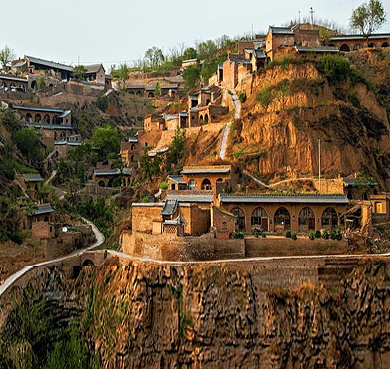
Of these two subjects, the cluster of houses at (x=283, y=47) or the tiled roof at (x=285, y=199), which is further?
the cluster of houses at (x=283, y=47)

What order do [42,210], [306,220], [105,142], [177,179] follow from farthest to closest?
[105,142]
[177,179]
[42,210]
[306,220]

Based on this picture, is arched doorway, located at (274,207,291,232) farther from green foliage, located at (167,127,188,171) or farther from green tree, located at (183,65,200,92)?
green tree, located at (183,65,200,92)

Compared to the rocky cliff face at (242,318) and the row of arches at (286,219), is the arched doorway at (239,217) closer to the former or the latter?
the row of arches at (286,219)

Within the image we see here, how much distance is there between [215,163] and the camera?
43250 millimetres

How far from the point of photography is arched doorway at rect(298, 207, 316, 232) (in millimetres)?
35000

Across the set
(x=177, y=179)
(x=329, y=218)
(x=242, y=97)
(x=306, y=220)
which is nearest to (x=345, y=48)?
(x=242, y=97)

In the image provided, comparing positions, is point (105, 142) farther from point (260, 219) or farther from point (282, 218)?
point (282, 218)

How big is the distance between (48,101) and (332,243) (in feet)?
156

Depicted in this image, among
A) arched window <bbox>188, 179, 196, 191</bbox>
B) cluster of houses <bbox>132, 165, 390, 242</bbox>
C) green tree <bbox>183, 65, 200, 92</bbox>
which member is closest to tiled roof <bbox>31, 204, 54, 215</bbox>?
cluster of houses <bbox>132, 165, 390, 242</bbox>

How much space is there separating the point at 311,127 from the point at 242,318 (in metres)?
21.5

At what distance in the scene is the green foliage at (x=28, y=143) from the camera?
51.5 m

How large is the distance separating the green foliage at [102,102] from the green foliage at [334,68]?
34338 millimetres

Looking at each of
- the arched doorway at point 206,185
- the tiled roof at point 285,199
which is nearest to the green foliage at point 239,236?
the tiled roof at point 285,199

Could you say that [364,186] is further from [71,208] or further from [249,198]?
[71,208]
